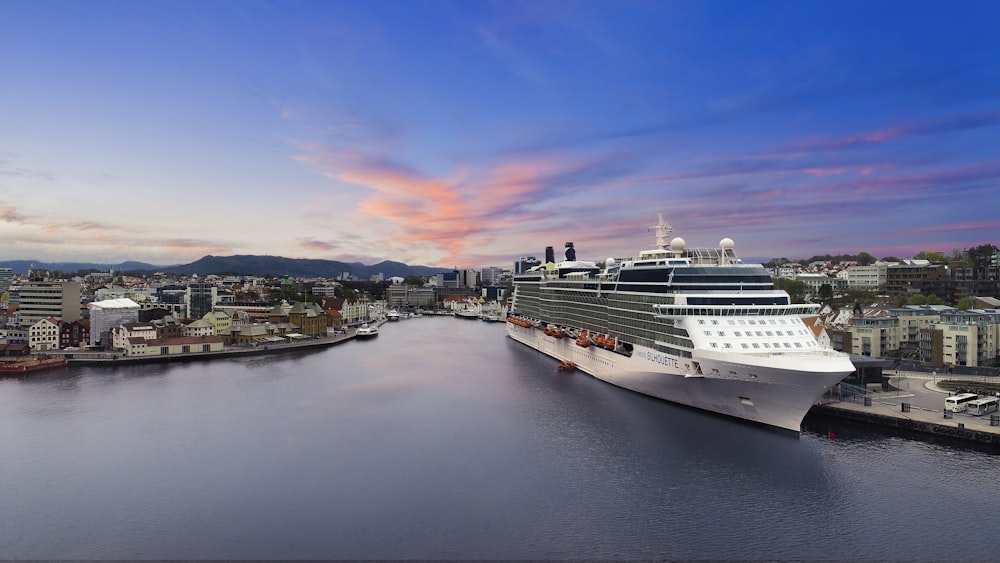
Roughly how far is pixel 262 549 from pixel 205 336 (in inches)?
1347

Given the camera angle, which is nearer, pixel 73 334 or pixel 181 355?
pixel 181 355

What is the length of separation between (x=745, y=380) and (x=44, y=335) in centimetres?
4385

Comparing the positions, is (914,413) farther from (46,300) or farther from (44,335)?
(46,300)

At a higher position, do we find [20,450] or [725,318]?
[725,318]

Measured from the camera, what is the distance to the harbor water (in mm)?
11086

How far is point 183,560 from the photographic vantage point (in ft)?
34.5

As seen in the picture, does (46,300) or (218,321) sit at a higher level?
(46,300)

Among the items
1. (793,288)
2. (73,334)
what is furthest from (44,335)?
(793,288)

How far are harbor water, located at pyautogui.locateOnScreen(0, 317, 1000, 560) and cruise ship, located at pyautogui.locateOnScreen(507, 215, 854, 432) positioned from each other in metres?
1.03

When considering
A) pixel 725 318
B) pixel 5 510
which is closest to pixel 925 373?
pixel 725 318

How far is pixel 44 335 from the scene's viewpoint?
37.9 meters

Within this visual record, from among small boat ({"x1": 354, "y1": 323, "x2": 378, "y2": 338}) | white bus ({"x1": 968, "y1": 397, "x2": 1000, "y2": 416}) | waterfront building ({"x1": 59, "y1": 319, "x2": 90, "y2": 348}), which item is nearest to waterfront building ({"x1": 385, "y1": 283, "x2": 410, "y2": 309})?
small boat ({"x1": 354, "y1": 323, "x2": 378, "y2": 338})

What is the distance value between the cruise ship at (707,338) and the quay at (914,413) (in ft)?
10.7

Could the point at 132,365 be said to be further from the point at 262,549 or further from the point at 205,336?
the point at 262,549
